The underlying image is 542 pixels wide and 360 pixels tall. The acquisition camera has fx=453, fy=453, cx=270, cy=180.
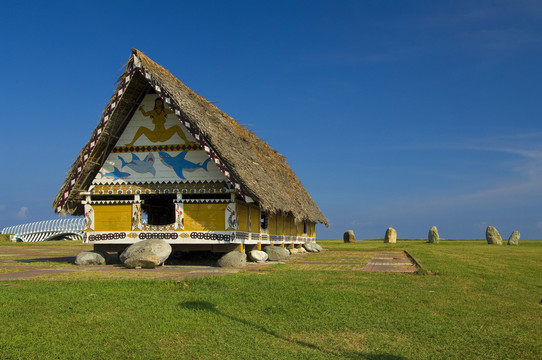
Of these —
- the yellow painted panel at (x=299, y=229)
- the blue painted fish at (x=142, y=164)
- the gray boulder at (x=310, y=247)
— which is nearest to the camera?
the blue painted fish at (x=142, y=164)

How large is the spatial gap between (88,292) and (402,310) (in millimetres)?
5141

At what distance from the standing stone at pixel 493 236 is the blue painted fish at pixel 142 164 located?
31.5 m

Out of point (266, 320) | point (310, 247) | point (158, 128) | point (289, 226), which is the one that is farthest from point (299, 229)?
point (266, 320)

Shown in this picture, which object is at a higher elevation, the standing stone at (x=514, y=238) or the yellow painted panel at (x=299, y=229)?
the yellow painted panel at (x=299, y=229)

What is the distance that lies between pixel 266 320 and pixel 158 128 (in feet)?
35.9

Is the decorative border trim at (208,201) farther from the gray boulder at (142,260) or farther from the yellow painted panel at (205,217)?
the gray boulder at (142,260)

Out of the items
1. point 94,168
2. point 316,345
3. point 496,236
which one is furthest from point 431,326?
point 496,236

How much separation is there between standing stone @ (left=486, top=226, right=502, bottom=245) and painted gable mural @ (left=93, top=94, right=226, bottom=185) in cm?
3023

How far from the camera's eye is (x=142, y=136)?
1566 cm

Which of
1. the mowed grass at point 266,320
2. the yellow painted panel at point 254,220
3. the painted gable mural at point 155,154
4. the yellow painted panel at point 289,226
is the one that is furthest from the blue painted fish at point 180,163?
the yellow painted panel at point 289,226

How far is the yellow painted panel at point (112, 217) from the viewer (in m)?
15.2

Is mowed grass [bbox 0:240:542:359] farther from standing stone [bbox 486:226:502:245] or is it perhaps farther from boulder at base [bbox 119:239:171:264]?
standing stone [bbox 486:226:502:245]

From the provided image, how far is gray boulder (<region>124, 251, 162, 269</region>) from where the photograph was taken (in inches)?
494

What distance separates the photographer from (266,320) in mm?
6047
